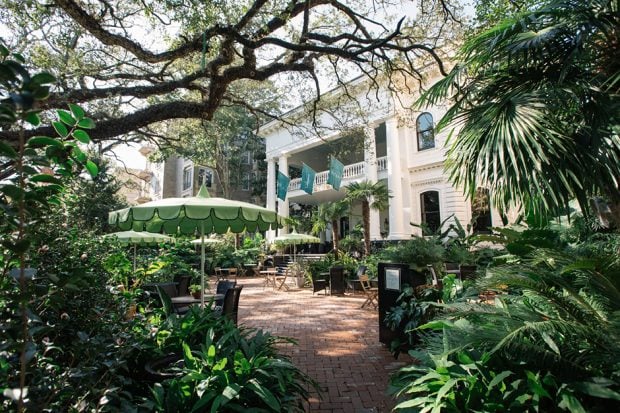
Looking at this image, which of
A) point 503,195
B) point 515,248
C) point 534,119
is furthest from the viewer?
point 515,248

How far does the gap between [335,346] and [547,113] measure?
457cm

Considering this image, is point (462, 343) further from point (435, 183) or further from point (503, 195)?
point (435, 183)

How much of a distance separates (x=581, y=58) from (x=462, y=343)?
3.16 meters

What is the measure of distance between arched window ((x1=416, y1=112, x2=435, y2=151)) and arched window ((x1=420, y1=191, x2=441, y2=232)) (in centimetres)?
250

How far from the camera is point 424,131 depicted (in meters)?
18.2

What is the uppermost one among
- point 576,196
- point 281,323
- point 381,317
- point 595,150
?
point 595,150

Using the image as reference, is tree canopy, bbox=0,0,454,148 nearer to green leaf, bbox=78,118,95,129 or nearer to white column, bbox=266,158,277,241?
green leaf, bbox=78,118,95,129

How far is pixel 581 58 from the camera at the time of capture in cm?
353

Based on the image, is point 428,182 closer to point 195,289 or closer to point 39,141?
point 195,289

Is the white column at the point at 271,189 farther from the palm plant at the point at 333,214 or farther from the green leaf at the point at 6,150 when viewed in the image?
the green leaf at the point at 6,150

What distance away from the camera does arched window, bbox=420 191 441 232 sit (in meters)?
17.8

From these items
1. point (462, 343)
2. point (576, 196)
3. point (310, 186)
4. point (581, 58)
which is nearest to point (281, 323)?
point (462, 343)

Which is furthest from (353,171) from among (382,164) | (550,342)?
(550,342)

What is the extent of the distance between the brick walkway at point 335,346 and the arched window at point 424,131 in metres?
10.5
